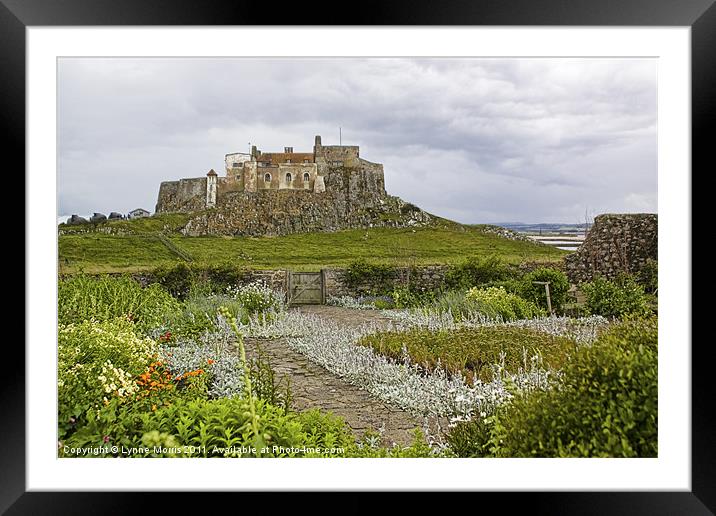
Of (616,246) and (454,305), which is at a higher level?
(616,246)

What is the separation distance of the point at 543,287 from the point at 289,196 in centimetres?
230

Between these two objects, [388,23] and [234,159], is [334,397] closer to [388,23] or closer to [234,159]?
[234,159]

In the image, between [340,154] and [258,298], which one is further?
[258,298]

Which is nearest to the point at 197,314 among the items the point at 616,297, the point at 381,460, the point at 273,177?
the point at 273,177

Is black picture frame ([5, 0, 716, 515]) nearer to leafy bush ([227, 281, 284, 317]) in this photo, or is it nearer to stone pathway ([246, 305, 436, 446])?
stone pathway ([246, 305, 436, 446])

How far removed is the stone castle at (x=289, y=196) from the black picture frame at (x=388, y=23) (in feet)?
3.86

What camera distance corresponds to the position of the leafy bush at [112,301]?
3771 mm

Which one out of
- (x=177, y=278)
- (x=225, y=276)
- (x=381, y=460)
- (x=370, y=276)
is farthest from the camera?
(x=370, y=276)

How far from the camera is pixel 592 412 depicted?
2.56m

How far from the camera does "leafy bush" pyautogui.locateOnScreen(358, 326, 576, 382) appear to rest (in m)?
3.82

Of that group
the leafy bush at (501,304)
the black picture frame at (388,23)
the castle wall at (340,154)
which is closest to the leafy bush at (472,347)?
the leafy bush at (501,304)

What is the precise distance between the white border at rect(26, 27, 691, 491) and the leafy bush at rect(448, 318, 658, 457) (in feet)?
0.65
